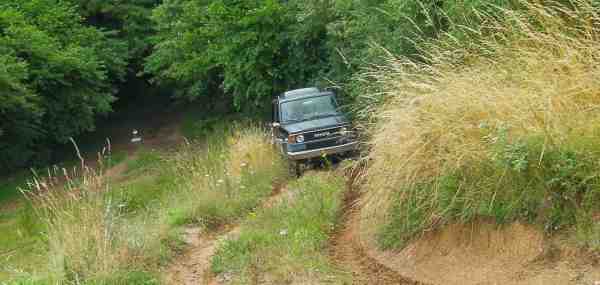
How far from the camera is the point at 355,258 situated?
819 cm

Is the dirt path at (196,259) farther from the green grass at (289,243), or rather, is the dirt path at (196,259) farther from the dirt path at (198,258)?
the green grass at (289,243)

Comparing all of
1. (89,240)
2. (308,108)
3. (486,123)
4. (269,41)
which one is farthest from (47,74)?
(486,123)

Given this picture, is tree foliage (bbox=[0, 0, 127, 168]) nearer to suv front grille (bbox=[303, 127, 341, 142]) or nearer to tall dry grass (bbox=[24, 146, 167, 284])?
suv front grille (bbox=[303, 127, 341, 142])

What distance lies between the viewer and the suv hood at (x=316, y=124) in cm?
1390

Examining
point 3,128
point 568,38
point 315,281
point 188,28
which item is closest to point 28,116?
point 3,128

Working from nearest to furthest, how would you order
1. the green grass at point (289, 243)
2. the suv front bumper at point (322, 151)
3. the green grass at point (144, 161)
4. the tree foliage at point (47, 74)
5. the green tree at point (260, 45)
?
the green grass at point (289, 243)
the suv front bumper at point (322, 151)
the green tree at point (260, 45)
the tree foliage at point (47, 74)
the green grass at point (144, 161)

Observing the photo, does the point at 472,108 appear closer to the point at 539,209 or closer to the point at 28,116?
the point at 539,209

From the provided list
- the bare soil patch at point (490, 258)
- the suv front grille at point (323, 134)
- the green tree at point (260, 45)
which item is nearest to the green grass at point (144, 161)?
the green tree at point (260, 45)

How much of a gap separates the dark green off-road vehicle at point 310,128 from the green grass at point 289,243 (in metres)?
2.34

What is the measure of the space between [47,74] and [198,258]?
15.9 metres

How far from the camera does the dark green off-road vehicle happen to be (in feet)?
44.9

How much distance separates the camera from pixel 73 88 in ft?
83.4

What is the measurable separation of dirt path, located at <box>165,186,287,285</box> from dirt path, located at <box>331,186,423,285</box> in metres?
1.38

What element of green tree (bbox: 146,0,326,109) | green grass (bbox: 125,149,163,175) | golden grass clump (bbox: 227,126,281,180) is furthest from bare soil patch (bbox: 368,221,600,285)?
green grass (bbox: 125,149,163,175)
